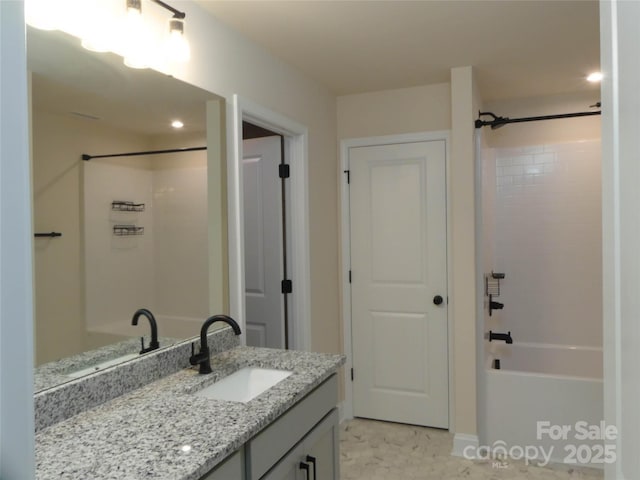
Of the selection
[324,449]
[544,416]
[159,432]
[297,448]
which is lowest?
[544,416]

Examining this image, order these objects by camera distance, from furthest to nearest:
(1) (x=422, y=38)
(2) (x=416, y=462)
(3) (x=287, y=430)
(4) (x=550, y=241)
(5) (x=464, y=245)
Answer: (4) (x=550, y=241) → (5) (x=464, y=245) → (2) (x=416, y=462) → (1) (x=422, y=38) → (3) (x=287, y=430)

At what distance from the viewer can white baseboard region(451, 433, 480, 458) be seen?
2.90 metres

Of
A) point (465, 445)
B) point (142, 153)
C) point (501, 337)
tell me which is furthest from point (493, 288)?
point (142, 153)

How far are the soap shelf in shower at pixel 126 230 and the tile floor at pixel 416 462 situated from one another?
187 cm

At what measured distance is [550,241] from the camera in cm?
376

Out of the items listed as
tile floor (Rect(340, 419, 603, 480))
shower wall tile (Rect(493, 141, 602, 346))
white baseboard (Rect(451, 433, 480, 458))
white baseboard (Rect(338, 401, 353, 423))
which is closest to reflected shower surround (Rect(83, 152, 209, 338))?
tile floor (Rect(340, 419, 603, 480))

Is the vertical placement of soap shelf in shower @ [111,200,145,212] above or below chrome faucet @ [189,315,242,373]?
above

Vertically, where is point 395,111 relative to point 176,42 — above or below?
above

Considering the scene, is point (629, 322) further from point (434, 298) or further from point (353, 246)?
point (353, 246)

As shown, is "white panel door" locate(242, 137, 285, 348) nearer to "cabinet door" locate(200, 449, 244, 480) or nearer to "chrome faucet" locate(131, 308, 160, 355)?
"chrome faucet" locate(131, 308, 160, 355)

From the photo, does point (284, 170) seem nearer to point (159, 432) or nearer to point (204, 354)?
point (204, 354)

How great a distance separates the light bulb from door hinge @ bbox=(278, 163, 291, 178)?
4.05ft

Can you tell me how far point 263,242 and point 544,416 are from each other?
212 cm

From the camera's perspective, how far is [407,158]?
331 cm
